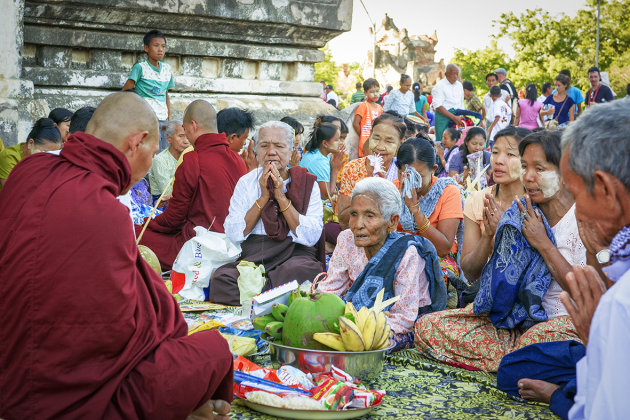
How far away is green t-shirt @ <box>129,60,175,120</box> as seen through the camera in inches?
357

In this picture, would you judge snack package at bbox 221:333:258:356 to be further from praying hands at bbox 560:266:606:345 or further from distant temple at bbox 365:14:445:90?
distant temple at bbox 365:14:445:90

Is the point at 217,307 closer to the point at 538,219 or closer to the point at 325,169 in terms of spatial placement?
the point at 538,219

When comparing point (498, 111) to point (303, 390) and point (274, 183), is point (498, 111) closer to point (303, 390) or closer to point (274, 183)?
point (274, 183)

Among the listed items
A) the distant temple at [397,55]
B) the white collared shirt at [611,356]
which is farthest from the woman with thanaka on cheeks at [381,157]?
the distant temple at [397,55]

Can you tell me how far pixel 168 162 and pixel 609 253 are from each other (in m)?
6.60

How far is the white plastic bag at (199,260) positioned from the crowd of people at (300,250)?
0.09 m

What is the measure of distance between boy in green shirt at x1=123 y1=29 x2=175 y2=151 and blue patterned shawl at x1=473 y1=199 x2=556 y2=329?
576 cm

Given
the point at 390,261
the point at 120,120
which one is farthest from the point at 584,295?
the point at 390,261

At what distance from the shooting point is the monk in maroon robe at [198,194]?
648 cm

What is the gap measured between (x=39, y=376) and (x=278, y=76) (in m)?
9.15

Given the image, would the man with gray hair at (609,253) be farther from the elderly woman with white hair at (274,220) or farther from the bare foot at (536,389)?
the elderly woman with white hair at (274,220)

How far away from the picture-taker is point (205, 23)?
1033 cm

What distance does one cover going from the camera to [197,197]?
21.4 ft

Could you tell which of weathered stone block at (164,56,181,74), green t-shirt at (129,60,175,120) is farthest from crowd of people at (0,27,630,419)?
weathered stone block at (164,56,181,74)
